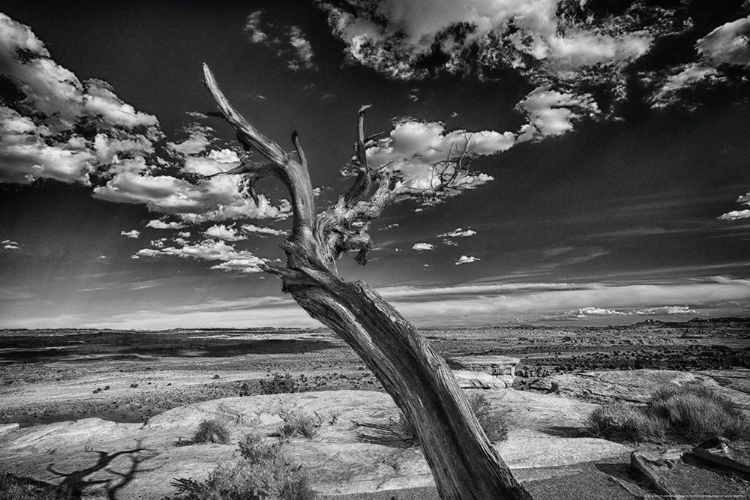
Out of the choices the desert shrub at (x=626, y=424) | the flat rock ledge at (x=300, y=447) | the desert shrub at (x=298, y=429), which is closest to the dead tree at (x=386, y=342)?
the flat rock ledge at (x=300, y=447)

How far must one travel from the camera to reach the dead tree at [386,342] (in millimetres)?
2908

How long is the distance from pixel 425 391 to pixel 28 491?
237 inches

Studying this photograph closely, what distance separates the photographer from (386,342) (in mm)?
3350

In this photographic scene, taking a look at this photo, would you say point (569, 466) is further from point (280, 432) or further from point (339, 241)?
point (280, 432)

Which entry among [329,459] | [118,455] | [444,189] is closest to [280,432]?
[329,459]

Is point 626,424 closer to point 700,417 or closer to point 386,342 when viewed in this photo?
point 700,417

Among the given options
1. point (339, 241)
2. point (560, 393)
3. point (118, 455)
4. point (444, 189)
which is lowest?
point (560, 393)

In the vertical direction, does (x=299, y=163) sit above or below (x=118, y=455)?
above

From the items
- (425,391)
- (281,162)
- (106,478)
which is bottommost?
(106,478)

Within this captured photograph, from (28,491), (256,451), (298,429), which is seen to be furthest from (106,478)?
(298,429)

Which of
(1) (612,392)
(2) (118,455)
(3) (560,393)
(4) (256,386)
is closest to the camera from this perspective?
(2) (118,455)

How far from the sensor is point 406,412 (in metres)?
3.27

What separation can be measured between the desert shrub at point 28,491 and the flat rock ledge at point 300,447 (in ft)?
1.26

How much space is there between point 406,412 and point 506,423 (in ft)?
21.2
